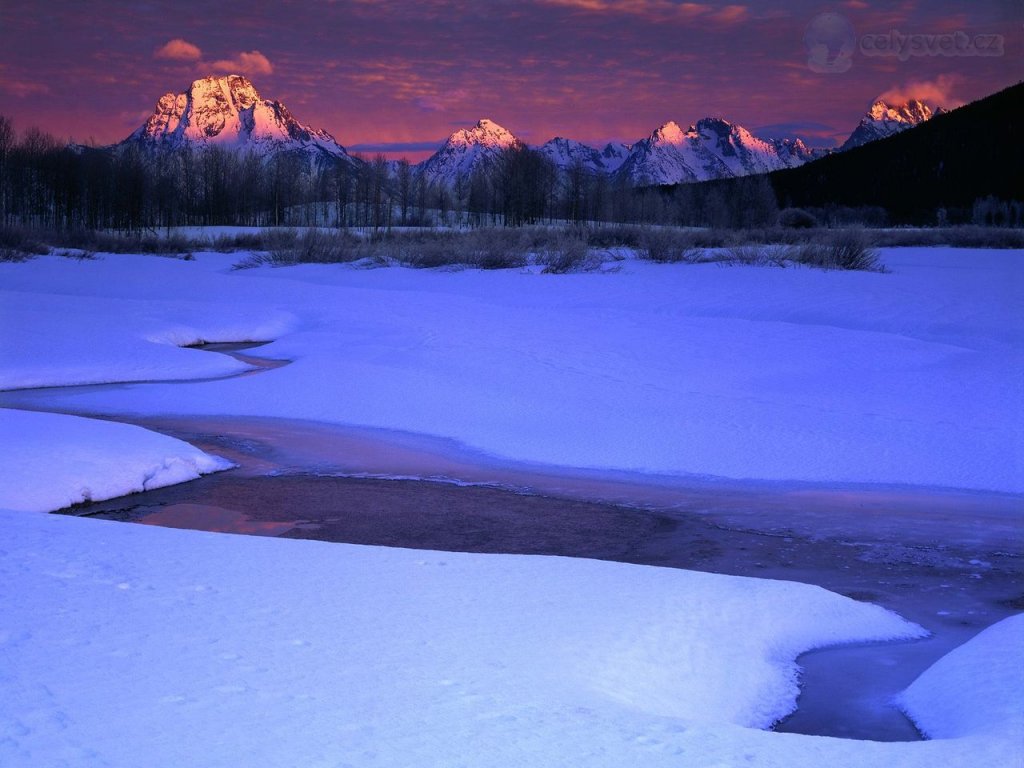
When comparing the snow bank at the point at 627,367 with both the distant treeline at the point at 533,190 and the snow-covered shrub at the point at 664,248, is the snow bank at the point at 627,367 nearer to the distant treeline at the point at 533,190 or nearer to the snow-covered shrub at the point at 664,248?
the snow-covered shrub at the point at 664,248

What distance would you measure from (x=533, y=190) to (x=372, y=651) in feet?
186

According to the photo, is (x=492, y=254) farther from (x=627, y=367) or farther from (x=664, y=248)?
(x=627, y=367)

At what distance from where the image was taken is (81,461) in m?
6.08

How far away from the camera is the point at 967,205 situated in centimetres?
6312

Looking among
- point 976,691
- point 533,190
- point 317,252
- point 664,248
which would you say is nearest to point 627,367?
point 976,691

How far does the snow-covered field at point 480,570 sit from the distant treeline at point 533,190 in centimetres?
3720

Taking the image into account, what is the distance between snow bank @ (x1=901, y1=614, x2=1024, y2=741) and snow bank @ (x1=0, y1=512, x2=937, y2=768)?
0.41 meters

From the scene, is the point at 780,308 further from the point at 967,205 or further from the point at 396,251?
the point at 967,205

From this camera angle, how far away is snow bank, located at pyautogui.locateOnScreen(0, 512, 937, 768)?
2125mm

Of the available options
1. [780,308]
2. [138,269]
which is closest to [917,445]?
[780,308]

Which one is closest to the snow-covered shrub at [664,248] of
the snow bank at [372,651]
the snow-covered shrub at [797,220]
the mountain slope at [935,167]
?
the snow bank at [372,651]

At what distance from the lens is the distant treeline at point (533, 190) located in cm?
5559

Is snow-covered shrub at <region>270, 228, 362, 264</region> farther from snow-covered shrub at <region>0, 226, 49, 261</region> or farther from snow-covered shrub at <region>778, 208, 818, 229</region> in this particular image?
snow-covered shrub at <region>778, 208, 818, 229</region>

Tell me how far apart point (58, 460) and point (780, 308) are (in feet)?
35.8
